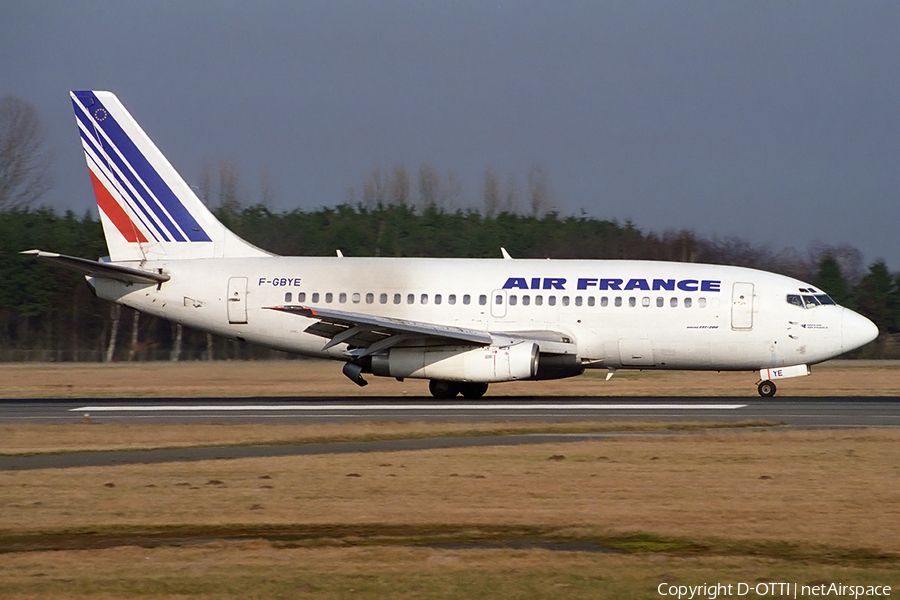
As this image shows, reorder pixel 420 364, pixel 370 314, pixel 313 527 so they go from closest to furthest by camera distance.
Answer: pixel 313 527 < pixel 420 364 < pixel 370 314

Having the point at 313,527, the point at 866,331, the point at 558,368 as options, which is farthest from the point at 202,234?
the point at 313,527

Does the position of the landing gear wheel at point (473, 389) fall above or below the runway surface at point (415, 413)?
above

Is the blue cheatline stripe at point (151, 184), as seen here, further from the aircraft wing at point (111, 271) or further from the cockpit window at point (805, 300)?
the cockpit window at point (805, 300)

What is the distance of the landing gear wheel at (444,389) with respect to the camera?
2840cm

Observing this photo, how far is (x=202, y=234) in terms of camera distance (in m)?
30.7

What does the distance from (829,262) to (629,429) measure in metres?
53.5

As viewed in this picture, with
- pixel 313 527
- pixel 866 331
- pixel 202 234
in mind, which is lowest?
pixel 313 527

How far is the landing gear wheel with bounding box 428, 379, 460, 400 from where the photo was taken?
93.2ft

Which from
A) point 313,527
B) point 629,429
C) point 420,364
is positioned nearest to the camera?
point 313,527

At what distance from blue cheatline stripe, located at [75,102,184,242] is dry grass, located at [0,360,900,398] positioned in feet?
15.4

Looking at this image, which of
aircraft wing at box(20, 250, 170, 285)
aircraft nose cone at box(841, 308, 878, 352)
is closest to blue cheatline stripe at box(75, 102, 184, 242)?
aircraft wing at box(20, 250, 170, 285)

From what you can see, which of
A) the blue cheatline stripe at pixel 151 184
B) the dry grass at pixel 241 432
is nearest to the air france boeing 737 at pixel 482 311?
the blue cheatline stripe at pixel 151 184

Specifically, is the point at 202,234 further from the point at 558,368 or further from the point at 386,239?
the point at 386,239

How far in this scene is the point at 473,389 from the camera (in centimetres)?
2842
